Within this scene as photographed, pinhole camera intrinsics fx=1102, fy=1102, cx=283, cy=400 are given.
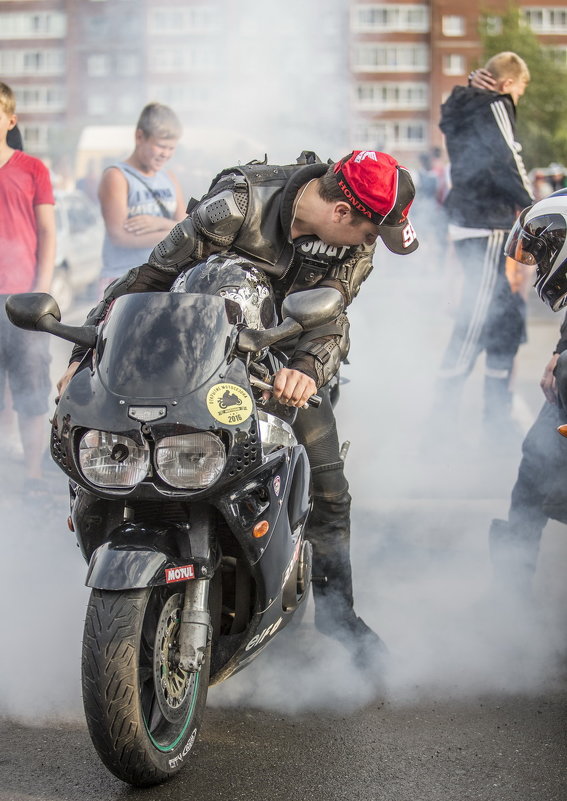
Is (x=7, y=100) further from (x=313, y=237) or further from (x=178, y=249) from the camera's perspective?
(x=313, y=237)

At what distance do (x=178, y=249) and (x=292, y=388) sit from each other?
0.71 metres

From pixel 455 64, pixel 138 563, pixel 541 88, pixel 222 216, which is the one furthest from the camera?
pixel 541 88

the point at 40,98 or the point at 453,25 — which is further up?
the point at 453,25

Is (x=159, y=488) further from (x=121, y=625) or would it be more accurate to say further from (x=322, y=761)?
(x=322, y=761)

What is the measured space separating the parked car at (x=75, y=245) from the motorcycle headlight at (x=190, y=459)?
8.64 metres

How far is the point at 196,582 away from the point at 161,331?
59 cm

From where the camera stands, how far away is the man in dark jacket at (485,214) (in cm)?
590

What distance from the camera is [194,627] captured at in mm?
2553

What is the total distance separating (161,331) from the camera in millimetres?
2586

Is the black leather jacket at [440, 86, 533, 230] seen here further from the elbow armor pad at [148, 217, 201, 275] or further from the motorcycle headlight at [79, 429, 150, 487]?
the motorcycle headlight at [79, 429, 150, 487]

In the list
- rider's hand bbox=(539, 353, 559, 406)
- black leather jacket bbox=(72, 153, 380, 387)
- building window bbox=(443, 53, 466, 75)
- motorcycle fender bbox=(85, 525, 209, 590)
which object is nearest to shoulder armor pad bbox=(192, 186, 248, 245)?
black leather jacket bbox=(72, 153, 380, 387)

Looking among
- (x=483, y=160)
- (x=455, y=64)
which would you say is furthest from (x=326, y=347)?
(x=455, y=64)

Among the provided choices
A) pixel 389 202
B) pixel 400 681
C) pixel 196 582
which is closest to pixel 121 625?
pixel 196 582

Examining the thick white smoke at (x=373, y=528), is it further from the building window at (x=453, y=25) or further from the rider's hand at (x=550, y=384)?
the building window at (x=453, y=25)
